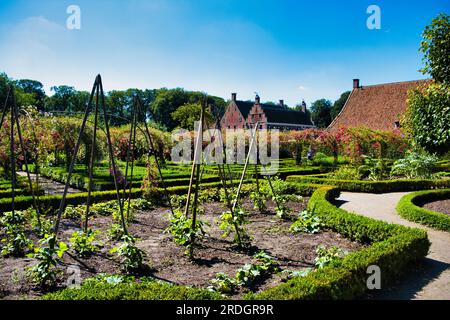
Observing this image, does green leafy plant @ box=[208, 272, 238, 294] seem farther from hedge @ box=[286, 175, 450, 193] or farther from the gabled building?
the gabled building

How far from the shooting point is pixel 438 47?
25.4 ft

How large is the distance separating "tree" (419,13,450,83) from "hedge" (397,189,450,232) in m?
3.18

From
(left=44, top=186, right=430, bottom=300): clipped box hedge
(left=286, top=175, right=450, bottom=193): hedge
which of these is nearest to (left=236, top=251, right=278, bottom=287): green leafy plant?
(left=44, top=186, right=430, bottom=300): clipped box hedge

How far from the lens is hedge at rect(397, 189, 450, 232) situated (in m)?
8.03

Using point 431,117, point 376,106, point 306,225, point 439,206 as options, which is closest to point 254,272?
point 306,225

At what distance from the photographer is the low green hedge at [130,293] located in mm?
3834

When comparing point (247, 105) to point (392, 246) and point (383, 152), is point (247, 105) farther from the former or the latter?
point (392, 246)

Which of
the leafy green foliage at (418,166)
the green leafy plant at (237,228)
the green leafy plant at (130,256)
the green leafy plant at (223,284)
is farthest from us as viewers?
the leafy green foliage at (418,166)

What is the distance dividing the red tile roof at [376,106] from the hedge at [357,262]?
24.9 metres

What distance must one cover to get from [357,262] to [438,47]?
5.73 metres

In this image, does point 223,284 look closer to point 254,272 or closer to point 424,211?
point 254,272

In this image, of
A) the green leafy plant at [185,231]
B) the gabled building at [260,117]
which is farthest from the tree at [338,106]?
the green leafy plant at [185,231]

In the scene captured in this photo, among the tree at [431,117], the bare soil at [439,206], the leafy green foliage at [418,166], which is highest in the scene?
the tree at [431,117]

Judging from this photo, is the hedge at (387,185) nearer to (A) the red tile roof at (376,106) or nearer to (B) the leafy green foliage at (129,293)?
(B) the leafy green foliage at (129,293)
